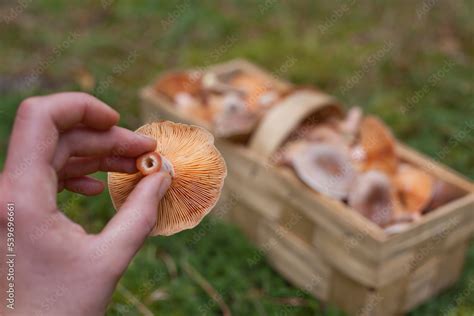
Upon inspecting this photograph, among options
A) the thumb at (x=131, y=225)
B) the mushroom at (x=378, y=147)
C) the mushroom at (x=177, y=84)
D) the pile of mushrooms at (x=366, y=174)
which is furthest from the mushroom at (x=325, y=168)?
the thumb at (x=131, y=225)

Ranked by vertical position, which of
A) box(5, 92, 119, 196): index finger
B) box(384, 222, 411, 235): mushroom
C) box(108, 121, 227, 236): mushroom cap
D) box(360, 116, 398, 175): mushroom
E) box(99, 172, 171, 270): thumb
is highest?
box(5, 92, 119, 196): index finger

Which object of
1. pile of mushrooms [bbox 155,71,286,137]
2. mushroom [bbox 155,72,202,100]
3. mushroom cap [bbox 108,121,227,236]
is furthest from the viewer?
mushroom [bbox 155,72,202,100]

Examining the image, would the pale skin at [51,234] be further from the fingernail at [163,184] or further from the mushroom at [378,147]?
the mushroom at [378,147]

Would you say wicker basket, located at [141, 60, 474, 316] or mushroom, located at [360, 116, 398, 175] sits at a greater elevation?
mushroom, located at [360, 116, 398, 175]

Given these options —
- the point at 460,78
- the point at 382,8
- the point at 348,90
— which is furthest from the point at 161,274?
the point at 382,8

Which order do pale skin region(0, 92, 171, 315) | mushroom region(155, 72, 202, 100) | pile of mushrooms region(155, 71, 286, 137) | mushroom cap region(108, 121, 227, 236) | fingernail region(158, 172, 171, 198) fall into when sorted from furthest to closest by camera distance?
1. mushroom region(155, 72, 202, 100)
2. pile of mushrooms region(155, 71, 286, 137)
3. mushroom cap region(108, 121, 227, 236)
4. fingernail region(158, 172, 171, 198)
5. pale skin region(0, 92, 171, 315)

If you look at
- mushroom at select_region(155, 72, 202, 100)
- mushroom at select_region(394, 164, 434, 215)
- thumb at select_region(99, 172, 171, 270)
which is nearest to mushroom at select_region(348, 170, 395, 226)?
mushroom at select_region(394, 164, 434, 215)

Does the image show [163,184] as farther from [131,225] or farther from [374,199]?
[374,199]

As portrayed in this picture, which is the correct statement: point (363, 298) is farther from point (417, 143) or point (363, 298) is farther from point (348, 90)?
point (348, 90)

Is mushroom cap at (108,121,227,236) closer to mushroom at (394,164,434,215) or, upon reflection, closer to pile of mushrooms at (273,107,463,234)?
pile of mushrooms at (273,107,463,234)
